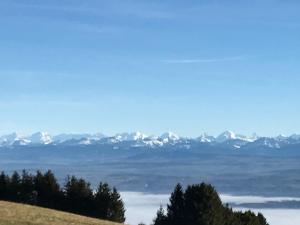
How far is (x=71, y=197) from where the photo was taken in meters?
63.1

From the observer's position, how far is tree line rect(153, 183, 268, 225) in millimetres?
56656

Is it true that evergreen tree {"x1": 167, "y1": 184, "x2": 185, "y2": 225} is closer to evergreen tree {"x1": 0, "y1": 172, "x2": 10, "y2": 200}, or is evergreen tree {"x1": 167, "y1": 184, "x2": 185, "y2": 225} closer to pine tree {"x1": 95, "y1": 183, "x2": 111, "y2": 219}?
pine tree {"x1": 95, "y1": 183, "x2": 111, "y2": 219}

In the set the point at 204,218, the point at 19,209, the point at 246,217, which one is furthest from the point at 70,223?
the point at 246,217

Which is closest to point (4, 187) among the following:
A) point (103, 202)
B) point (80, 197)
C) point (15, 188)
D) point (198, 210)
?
point (15, 188)

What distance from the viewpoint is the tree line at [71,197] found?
6216cm

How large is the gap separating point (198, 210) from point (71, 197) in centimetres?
1347

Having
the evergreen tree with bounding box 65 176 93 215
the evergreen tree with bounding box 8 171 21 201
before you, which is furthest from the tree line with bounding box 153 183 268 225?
the evergreen tree with bounding box 8 171 21 201

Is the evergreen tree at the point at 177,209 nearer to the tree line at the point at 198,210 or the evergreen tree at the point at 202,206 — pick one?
the tree line at the point at 198,210

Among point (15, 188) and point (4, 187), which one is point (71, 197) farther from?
point (4, 187)

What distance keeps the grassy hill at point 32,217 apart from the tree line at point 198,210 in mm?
13268

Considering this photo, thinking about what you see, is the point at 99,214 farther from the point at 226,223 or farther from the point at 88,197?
the point at 226,223

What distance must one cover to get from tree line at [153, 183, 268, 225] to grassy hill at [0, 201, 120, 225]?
1327cm

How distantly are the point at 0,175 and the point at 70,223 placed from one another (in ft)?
88.4

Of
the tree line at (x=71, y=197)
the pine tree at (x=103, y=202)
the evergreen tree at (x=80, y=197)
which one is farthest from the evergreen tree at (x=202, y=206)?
the evergreen tree at (x=80, y=197)
